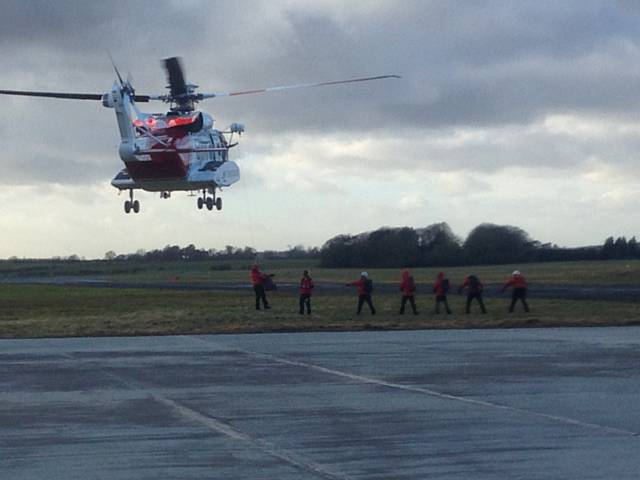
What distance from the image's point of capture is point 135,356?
2450cm

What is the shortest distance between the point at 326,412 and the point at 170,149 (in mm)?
38597

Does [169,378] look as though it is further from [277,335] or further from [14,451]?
[277,335]

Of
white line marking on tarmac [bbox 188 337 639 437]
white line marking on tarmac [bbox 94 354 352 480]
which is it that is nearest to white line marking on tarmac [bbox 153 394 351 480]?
white line marking on tarmac [bbox 94 354 352 480]

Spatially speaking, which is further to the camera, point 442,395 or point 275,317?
point 275,317

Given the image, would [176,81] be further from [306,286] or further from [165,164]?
[306,286]

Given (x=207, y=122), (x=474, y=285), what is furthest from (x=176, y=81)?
(x=474, y=285)

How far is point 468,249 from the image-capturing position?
109 meters

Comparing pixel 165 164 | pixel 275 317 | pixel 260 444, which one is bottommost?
pixel 260 444

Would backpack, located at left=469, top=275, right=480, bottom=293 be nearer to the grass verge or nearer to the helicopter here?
the grass verge

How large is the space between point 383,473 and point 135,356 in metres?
14.2

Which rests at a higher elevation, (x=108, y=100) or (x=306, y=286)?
(x=108, y=100)

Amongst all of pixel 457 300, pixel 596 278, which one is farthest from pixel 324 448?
pixel 596 278

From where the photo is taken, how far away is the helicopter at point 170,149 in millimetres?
53094

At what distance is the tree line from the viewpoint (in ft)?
357
